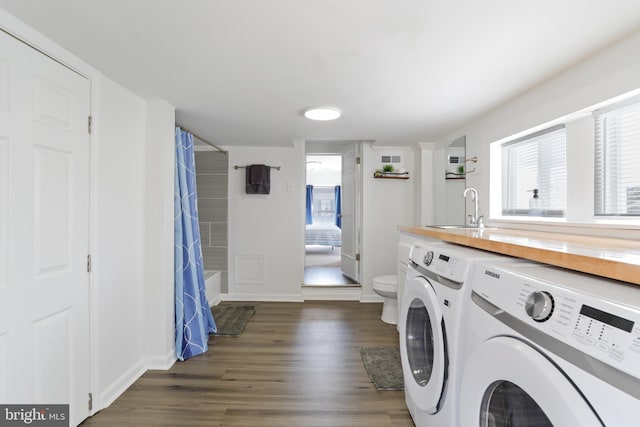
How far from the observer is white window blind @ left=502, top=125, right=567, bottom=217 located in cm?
206

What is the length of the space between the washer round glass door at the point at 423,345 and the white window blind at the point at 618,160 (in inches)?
49.4

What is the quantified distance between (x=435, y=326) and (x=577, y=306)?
26.0 inches

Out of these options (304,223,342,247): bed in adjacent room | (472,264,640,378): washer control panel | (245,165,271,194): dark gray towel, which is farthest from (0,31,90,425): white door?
(304,223,342,247): bed in adjacent room

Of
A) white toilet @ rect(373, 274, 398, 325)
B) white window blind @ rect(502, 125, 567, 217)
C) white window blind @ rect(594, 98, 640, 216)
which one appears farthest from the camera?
white toilet @ rect(373, 274, 398, 325)

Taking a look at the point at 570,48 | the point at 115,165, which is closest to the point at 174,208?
the point at 115,165

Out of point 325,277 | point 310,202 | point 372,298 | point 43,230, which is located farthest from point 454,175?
point 310,202

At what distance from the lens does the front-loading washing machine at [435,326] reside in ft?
3.80

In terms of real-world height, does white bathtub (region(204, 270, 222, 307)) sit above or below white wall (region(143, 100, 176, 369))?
below

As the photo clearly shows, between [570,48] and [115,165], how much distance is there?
2.68 meters

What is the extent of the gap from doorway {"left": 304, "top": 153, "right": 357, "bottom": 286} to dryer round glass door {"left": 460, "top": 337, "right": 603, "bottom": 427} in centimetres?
312

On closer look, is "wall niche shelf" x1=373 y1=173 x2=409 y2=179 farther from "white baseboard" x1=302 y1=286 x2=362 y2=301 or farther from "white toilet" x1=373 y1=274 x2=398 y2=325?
"white baseboard" x1=302 y1=286 x2=362 y2=301

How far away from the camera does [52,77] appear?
1.49 metres

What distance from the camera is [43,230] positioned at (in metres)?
1.44

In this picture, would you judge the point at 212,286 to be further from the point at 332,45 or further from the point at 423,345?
the point at 332,45
